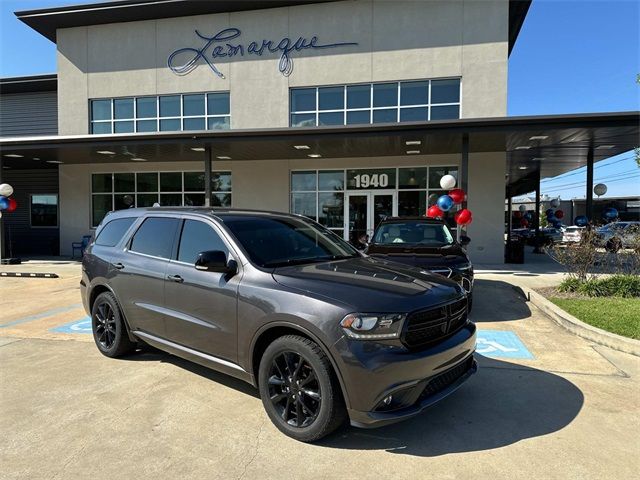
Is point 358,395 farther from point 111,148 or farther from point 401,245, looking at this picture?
point 111,148

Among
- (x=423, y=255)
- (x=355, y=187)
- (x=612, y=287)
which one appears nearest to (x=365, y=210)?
(x=355, y=187)

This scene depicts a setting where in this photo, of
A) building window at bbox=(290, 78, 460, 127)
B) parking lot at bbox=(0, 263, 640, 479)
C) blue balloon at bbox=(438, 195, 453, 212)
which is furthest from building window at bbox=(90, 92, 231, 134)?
parking lot at bbox=(0, 263, 640, 479)

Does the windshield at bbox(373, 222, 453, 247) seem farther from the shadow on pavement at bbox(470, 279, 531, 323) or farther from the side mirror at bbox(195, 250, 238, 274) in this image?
the side mirror at bbox(195, 250, 238, 274)

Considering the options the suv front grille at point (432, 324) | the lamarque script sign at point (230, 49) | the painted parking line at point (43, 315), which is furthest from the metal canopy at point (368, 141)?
the suv front grille at point (432, 324)

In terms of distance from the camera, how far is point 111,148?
1449 cm

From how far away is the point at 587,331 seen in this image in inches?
238

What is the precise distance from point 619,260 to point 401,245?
4692 millimetres

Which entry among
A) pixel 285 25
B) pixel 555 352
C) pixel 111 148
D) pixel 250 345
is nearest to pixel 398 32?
pixel 285 25

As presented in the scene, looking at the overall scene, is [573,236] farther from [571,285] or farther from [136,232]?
[136,232]

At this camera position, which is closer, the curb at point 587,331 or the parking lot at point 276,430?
the parking lot at point 276,430

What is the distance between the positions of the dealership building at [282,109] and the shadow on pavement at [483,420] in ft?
29.5

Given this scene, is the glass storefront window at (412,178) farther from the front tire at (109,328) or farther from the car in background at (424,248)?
the front tire at (109,328)

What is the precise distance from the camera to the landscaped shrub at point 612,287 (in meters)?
8.34

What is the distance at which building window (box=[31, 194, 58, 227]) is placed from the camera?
20.4 metres
